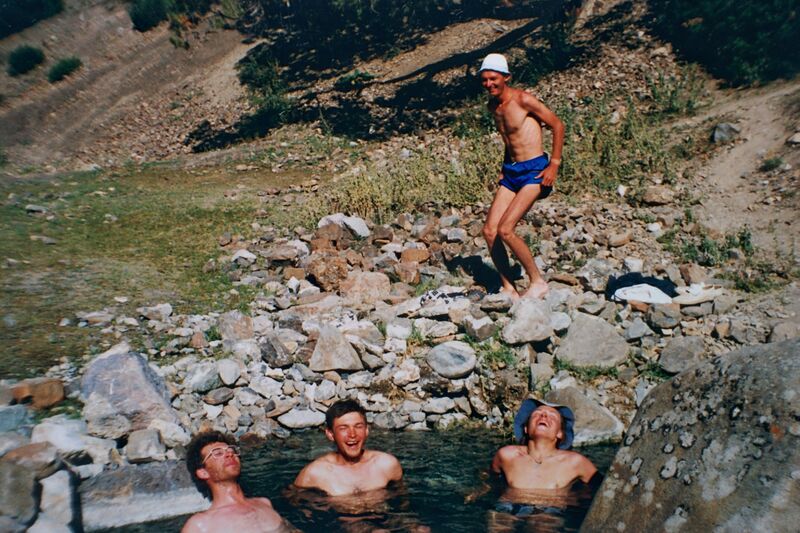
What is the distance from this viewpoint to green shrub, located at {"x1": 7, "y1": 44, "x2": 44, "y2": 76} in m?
16.2

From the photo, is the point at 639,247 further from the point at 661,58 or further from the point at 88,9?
the point at 88,9

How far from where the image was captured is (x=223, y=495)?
3527mm

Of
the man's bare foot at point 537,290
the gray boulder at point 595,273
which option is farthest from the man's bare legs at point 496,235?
the gray boulder at point 595,273

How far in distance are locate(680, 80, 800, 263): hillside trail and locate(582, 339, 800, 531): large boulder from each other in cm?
355

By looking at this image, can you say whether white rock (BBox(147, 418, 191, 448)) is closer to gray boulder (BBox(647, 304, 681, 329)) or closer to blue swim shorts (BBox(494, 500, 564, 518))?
blue swim shorts (BBox(494, 500, 564, 518))

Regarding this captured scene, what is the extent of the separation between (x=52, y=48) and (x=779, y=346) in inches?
753

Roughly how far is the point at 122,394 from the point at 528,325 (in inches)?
114

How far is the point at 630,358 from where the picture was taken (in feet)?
15.9

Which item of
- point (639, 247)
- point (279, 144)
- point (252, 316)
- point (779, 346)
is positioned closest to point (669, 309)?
point (639, 247)

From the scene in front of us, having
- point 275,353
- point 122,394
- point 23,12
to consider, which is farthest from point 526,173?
point 23,12

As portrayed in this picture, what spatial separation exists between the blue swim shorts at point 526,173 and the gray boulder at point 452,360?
143 centimetres

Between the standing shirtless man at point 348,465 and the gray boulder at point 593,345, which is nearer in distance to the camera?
the standing shirtless man at point 348,465

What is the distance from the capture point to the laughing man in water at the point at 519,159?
17.0 ft

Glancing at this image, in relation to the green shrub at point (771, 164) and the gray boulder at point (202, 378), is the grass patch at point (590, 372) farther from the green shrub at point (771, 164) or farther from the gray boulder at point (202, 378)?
the green shrub at point (771, 164)
